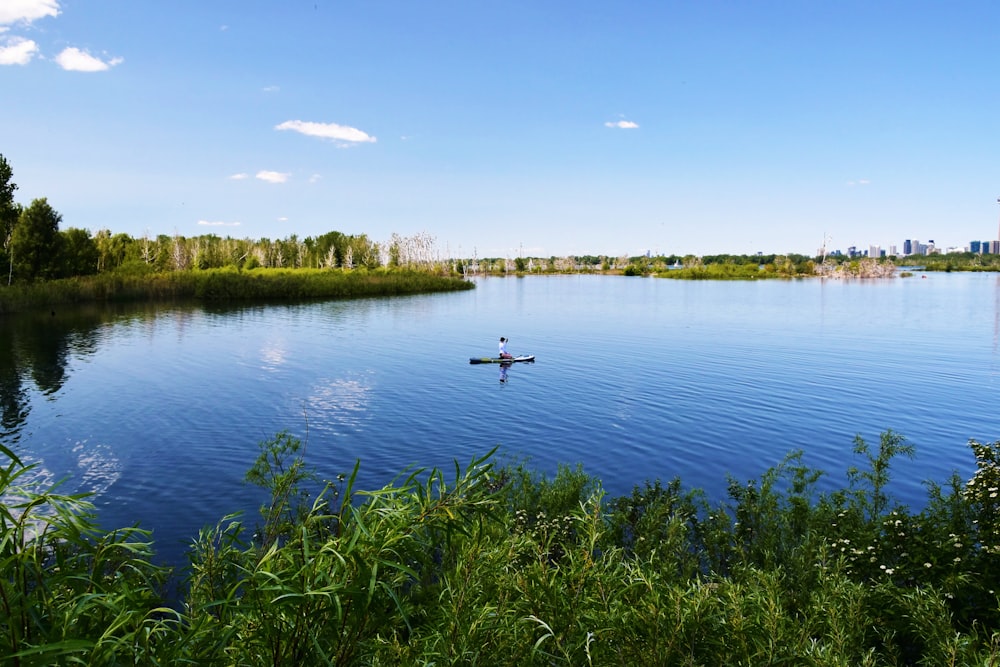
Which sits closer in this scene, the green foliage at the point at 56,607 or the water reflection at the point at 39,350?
the green foliage at the point at 56,607

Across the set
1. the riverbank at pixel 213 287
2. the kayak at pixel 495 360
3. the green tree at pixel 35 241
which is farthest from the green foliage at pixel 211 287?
the kayak at pixel 495 360

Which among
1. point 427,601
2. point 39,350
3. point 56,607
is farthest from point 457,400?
point 39,350

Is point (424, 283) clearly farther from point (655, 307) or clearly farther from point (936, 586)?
point (936, 586)

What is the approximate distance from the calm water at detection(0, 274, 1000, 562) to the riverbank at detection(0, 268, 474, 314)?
1096cm

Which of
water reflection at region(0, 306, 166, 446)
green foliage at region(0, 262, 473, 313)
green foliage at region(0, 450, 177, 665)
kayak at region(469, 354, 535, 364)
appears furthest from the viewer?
green foliage at region(0, 262, 473, 313)

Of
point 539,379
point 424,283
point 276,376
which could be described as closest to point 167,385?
point 276,376

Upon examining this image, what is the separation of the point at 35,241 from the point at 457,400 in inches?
2940

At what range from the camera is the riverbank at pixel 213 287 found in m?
74.0

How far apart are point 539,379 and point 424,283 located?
287 ft

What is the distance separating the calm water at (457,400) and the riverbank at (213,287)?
35.9ft

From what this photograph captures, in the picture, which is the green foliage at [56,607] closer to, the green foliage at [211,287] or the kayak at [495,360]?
the kayak at [495,360]

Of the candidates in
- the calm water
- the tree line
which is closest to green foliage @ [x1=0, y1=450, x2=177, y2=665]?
the calm water

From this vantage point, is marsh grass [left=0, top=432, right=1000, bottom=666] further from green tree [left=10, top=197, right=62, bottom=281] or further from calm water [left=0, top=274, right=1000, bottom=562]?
green tree [left=10, top=197, right=62, bottom=281]

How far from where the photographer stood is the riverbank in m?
74.0
